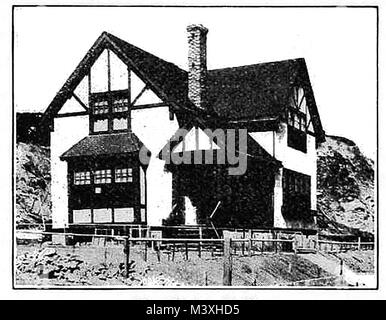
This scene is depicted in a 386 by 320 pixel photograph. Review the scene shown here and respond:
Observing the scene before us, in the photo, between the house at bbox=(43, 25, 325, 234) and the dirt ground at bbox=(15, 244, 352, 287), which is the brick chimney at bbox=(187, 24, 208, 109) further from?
the dirt ground at bbox=(15, 244, 352, 287)

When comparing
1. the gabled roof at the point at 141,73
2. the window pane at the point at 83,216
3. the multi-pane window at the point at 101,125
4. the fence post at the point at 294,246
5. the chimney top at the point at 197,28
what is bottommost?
the fence post at the point at 294,246

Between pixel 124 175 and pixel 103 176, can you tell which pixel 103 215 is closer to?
pixel 103 176

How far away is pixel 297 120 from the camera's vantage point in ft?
Answer: 47.8

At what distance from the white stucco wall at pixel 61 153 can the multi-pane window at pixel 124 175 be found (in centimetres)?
75

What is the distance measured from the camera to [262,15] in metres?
12.3

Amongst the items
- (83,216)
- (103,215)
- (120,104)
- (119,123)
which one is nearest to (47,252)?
(83,216)

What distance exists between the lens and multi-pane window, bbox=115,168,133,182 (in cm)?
1327

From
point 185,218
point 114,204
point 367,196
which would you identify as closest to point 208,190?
point 185,218

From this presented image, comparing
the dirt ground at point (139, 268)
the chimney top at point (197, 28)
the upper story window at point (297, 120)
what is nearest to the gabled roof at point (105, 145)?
the dirt ground at point (139, 268)

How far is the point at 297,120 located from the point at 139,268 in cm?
387

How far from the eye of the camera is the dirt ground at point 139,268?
1195 cm

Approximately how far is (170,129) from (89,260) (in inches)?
93.4

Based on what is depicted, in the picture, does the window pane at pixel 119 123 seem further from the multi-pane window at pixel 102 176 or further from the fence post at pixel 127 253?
the fence post at pixel 127 253

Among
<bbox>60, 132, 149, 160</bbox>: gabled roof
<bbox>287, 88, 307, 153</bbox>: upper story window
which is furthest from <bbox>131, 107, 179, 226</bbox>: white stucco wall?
<bbox>287, 88, 307, 153</bbox>: upper story window
